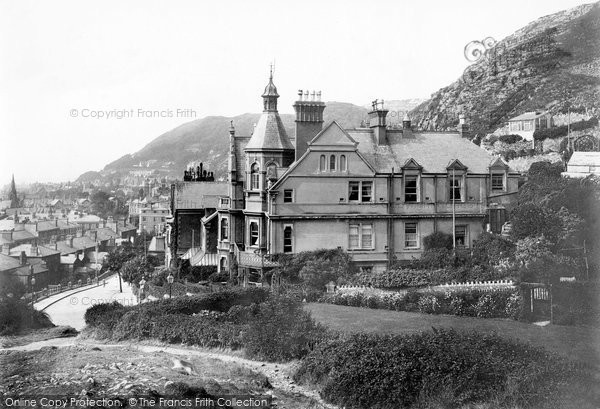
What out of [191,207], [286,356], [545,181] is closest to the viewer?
[286,356]

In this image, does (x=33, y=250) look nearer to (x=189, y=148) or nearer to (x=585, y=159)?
(x=585, y=159)

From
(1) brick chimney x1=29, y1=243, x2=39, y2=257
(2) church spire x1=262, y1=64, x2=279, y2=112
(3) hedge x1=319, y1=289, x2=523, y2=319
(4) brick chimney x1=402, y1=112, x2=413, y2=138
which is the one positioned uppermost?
(2) church spire x1=262, y1=64, x2=279, y2=112

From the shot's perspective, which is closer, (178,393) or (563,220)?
(178,393)

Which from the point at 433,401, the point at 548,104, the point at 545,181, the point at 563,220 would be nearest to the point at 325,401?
the point at 433,401

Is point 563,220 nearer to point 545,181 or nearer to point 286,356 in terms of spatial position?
point 545,181

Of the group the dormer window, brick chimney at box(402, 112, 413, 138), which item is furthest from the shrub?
the dormer window

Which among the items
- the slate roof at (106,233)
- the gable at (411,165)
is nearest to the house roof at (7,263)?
the gable at (411,165)

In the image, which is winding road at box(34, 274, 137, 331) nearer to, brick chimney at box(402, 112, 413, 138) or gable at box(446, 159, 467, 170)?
brick chimney at box(402, 112, 413, 138)
